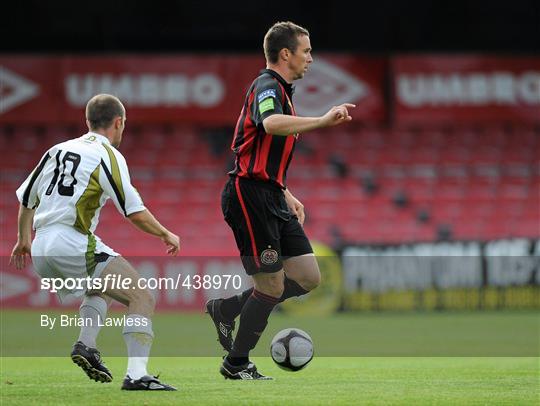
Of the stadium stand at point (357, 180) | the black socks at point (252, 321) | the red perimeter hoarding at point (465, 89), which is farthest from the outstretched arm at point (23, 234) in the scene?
the red perimeter hoarding at point (465, 89)

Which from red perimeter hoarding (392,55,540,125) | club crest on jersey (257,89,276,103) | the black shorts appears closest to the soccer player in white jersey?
the black shorts

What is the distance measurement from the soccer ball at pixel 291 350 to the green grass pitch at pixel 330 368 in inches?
5.1

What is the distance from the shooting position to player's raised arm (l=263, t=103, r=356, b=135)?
612cm

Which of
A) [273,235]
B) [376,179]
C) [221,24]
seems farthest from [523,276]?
[273,235]

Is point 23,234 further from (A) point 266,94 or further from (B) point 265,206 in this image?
(A) point 266,94

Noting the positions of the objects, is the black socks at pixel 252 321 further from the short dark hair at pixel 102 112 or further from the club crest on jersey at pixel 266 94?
the short dark hair at pixel 102 112

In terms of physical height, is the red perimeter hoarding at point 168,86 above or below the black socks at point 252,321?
above

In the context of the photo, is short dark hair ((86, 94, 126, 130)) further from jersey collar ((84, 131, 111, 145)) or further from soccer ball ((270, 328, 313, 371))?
soccer ball ((270, 328, 313, 371))

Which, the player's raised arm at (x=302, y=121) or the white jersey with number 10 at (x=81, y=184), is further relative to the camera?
the white jersey with number 10 at (x=81, y=184)

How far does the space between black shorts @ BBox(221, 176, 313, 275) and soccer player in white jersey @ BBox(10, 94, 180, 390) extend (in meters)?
0.67

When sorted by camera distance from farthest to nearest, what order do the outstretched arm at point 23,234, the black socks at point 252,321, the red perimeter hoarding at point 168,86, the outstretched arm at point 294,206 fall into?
the red perimeter hoarding at point 168,86 → the outstretched arm at point 294,206 → the black socks at point 252,321 → the outstretched arm at point 23,234

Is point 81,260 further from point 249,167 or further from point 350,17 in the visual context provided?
point 350,17

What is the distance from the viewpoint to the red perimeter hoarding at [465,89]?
19.3m

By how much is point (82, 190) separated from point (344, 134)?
14.5m
